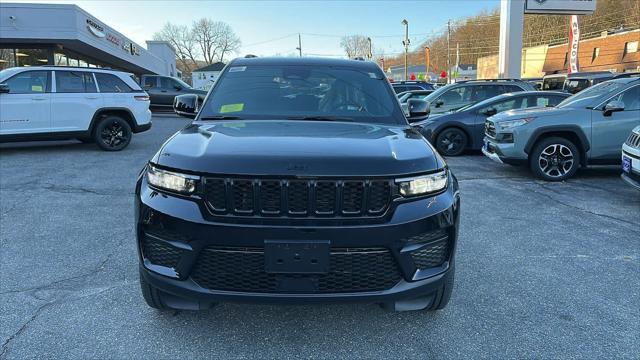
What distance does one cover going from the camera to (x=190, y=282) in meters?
2.36

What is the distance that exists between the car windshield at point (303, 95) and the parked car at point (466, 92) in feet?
28.9

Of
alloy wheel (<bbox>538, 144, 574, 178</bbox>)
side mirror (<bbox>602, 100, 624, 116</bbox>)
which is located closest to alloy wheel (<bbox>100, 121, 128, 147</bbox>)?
alloy wheel (<bbox>538, 144, 574, 178</bbox>)

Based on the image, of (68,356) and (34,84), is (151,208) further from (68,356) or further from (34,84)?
(34,84)

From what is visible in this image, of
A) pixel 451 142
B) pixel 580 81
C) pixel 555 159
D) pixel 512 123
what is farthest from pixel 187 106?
pixel 580 81

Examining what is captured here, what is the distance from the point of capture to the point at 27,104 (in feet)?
30.2

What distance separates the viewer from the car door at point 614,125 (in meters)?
7.10

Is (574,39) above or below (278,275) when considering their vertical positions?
above

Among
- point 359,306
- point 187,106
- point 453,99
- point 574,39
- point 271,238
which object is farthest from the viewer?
point 574,39

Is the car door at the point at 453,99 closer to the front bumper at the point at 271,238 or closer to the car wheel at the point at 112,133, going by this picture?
the car wheel at the point at 112,133

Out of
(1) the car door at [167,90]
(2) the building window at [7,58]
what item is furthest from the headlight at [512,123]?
(2) the building window at [7,58]

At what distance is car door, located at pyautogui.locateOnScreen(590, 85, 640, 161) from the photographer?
7102mm

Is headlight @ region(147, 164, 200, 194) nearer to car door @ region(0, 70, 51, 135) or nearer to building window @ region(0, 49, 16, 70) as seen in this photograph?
car door @ region(0, 70, 51, 135)

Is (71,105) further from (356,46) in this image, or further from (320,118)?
(356,46)

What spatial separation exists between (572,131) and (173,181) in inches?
272
